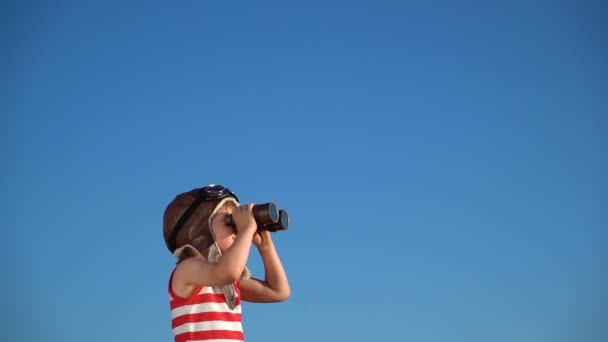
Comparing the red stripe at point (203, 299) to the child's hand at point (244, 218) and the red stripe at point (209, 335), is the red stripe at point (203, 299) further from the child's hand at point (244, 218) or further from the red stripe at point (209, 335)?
the child's hand at point (244, 218)

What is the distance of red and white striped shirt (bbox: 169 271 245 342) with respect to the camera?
10.1 ft

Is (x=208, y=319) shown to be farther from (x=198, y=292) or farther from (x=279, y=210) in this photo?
(x=279, y=210)

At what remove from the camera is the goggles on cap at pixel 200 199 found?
3.26m

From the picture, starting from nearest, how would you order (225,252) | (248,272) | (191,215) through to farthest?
1. (225,252)
2. (191,215)
3. (248,272)

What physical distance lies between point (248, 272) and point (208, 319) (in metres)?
0.43

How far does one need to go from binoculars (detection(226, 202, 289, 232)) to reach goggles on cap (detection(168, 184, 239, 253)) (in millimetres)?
122

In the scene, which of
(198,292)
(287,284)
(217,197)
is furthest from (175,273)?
(287,284)

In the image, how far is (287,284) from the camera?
3.67m

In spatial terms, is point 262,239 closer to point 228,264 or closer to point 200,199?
point 200,199

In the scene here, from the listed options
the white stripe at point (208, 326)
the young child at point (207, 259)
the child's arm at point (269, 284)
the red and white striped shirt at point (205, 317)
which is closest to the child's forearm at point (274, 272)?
the child's arm at point (269, 284)

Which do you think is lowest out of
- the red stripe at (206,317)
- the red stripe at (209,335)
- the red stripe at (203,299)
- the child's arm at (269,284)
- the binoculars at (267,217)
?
the red stripe at (209,335)

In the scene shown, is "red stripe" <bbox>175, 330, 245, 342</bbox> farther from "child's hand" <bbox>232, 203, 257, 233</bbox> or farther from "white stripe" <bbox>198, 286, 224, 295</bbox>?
"child's hand" <bbox>232, 203, 257, 233</bbox>

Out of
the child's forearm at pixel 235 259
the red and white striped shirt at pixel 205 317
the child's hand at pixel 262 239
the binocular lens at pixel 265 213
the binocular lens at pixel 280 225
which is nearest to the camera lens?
the child's forearm at pixel 235 259

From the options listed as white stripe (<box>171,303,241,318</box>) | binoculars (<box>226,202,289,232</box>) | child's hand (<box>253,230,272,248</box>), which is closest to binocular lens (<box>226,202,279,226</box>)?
binoculars (<box>226,202,289,232</box>)
